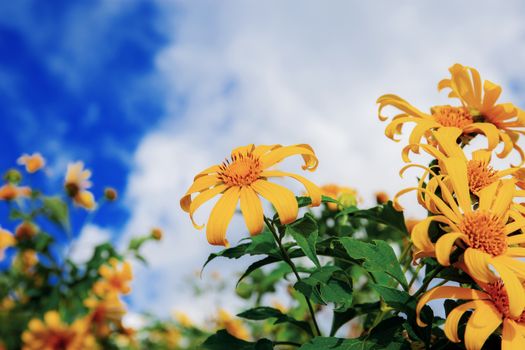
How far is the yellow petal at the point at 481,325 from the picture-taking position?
1.04m

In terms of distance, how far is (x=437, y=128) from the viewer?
1534 millimetres

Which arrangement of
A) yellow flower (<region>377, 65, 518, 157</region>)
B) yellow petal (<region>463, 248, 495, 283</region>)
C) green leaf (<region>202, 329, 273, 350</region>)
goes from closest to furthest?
yellow petal (<region>463, 248, 495, 283</region>)
green leaf (<region>202, 329, 273, 350</region>)
yellow flower (<region>377, 65, 518, 157</region>)

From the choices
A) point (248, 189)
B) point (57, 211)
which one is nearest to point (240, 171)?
point (248, 189)

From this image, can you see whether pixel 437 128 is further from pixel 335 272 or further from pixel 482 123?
pixel 335 272

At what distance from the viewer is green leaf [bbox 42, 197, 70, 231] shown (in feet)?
12.7

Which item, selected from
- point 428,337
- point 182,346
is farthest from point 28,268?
point 428,337

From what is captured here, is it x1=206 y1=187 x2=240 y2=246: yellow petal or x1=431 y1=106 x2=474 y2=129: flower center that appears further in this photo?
x1=431 y1=106 x2=474 y2=129: flower center

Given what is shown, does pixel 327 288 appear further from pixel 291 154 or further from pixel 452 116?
pixel 452 116

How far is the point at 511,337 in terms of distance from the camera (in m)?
1.07

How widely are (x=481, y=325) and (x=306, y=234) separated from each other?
1.27 ft

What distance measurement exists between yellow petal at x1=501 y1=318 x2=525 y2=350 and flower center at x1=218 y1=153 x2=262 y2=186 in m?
0.63

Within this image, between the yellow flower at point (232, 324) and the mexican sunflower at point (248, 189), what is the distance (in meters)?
3.11

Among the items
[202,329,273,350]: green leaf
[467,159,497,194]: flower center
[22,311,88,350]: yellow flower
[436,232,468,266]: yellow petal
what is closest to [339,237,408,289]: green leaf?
[436,232,468,266]: yellow petal

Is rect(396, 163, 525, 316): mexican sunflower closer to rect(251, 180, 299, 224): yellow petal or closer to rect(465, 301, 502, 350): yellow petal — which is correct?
rect(465, 301, 502, 350): yellow petal
